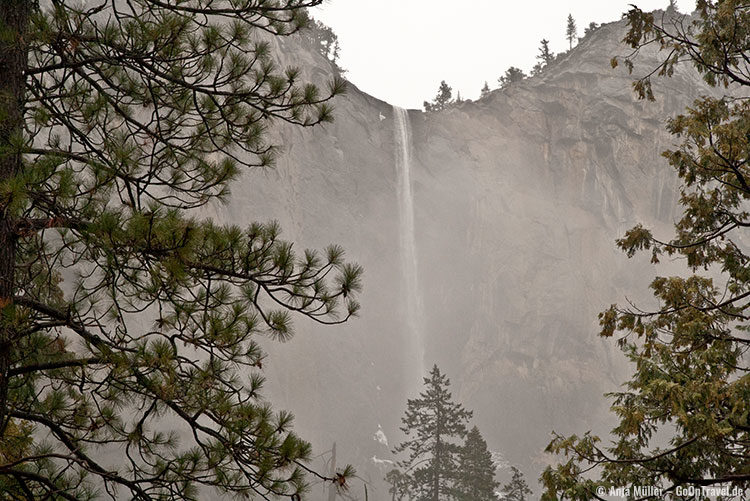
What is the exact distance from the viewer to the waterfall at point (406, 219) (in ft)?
131

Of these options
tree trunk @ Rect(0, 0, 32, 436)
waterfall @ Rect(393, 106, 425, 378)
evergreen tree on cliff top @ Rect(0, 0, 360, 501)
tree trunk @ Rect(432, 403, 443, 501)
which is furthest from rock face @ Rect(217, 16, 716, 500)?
tree trunk @ Rect(0, 0, 32, 436)

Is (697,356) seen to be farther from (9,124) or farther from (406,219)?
(406,219)

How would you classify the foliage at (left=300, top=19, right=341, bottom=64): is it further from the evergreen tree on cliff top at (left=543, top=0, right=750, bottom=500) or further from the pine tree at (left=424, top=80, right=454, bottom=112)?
the evergreen tree on cliff top at (left=543, top=0, right=750, bottom=500)

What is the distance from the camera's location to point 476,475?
16.6m

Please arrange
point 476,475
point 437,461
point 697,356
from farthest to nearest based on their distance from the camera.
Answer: point 437,461 → point 476,475 → point 697,356

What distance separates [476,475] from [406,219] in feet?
85.1

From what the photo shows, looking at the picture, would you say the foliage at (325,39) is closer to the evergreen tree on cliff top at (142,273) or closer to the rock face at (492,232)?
the rock face at (492,232)

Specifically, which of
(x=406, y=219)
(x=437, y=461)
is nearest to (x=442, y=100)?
(x=406, y=219)

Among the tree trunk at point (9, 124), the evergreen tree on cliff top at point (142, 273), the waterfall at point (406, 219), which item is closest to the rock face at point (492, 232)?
the waterfall at point (406, 219)

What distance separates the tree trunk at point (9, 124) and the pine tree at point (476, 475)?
15619 millimetres

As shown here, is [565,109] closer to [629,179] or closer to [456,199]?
[629,179]

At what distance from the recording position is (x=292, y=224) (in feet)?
118

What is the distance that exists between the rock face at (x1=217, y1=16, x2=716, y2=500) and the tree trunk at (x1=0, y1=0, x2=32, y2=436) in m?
29.1

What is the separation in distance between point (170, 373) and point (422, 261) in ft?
125
